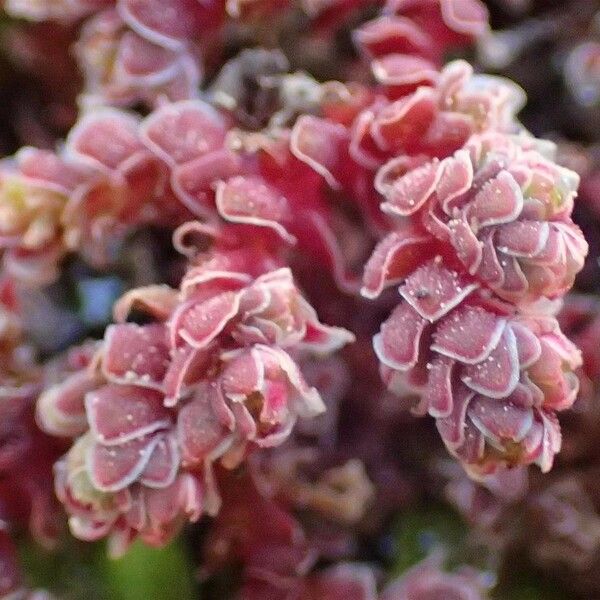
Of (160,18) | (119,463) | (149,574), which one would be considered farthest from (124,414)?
(160,18)

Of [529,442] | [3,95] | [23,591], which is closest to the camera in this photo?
[529,442]

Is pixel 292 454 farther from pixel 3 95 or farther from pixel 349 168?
pixel 3 95

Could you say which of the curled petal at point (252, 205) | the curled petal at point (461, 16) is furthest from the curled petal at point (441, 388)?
the curled petal at point (461, 16)

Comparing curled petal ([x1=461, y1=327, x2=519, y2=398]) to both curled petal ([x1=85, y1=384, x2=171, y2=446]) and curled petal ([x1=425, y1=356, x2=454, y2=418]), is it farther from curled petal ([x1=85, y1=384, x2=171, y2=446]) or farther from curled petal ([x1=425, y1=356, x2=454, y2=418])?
curled petal ([x1=85, y1=384, x2=171, y2=446])

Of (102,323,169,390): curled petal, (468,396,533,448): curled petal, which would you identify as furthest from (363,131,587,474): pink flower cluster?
(102,323,169,390): curled petal

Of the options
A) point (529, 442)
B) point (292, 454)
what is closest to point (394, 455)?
point (292, 454)

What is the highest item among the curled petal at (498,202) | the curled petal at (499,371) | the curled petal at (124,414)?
the curled petal at (498,202)

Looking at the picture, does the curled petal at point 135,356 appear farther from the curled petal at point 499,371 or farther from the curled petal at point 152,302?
the curled petal at point 499,371

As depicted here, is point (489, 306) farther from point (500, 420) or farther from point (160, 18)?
point (160, 18)

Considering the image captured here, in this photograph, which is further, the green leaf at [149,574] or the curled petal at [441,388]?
the green leaf at [149,574]
